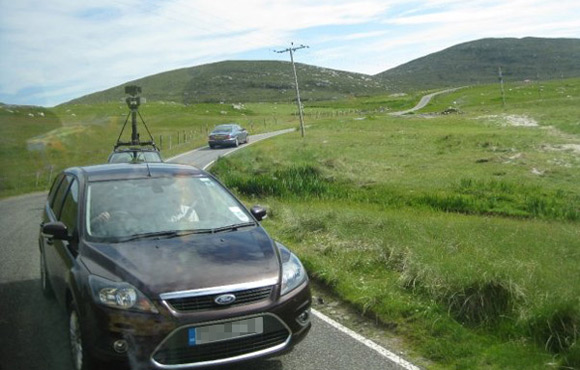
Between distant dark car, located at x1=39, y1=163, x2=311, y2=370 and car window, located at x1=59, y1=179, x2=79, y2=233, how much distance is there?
22 millimetres

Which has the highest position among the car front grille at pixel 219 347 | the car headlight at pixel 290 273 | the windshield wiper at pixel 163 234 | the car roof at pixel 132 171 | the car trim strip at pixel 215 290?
the car roof at pixel 132 171

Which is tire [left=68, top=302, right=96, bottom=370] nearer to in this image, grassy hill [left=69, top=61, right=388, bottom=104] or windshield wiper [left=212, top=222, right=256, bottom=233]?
windshield wiper [left=212, top=222, right=256, bottom=233]

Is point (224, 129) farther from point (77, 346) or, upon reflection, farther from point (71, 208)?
point (77, 346)

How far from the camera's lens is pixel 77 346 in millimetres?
4461

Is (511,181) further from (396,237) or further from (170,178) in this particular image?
(170,178)

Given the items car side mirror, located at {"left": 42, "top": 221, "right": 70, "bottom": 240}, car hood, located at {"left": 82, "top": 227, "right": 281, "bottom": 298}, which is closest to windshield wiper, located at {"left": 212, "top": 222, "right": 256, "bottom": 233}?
car hood, located at {"left": 82, "top": 227, "right": 281, "bottom": 298}

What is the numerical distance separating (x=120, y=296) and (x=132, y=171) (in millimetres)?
2143

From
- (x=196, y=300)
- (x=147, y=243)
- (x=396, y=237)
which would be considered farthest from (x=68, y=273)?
(x=396, y=237)

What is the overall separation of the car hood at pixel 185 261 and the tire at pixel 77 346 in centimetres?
43

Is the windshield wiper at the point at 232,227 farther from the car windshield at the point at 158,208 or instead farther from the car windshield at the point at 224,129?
the car windshield at the point at 224,129

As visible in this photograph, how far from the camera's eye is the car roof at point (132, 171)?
576 cm

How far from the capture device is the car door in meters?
4.99

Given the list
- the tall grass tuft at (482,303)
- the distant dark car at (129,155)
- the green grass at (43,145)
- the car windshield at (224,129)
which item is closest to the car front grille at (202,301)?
the tall grass tuft at (482,303)

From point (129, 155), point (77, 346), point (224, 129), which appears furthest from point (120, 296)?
point (224, 129)
